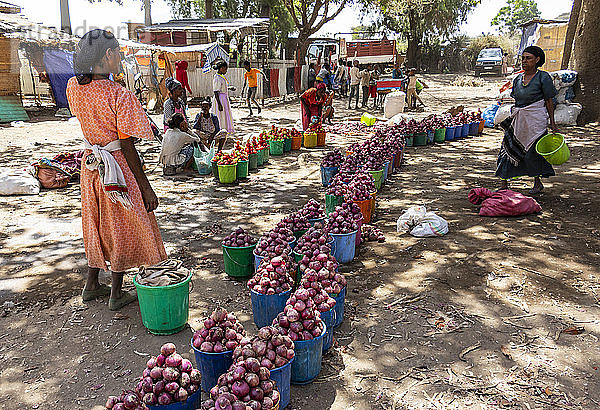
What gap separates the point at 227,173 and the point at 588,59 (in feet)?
32.7

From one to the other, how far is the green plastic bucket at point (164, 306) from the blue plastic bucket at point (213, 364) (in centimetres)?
73

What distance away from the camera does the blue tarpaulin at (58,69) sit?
1686cm

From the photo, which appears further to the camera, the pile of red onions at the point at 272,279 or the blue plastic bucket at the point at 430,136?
the blue plastic bucket at the point at 430,136

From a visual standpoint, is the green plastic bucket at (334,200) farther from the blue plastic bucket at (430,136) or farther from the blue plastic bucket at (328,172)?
the blue plastic bucket at (430,136)

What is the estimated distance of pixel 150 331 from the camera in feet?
11.7

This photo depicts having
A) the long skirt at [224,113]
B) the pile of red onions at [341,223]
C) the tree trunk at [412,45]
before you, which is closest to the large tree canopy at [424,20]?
the tree trunk at [412,45]

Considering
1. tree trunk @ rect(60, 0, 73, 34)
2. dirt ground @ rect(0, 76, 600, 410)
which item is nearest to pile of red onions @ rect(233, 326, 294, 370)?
dirt ground @ rect(0, 76, 600, 410)

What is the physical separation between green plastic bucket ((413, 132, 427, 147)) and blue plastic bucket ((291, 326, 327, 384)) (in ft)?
30.2

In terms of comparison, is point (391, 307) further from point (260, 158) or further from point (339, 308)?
point (260, 158)

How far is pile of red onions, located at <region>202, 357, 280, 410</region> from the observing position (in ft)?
7.25

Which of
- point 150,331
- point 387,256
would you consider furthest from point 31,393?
point 387,256

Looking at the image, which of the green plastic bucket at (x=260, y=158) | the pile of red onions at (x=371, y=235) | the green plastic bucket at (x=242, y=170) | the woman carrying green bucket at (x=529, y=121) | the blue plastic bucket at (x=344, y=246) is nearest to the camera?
the blue plastic bucket at (x=344, y=246)

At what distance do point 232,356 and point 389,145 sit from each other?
6.36 m

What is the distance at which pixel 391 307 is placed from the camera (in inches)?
154
